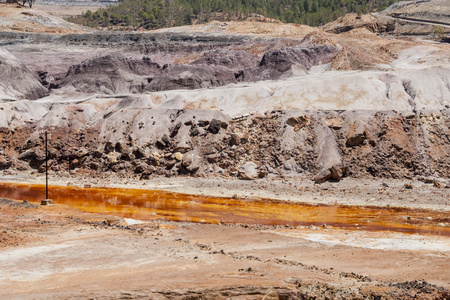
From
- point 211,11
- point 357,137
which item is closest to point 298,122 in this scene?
point 357,137

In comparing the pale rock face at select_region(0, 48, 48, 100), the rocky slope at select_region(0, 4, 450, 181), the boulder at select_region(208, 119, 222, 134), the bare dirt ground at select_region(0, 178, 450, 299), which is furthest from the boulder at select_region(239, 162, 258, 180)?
the pale rock face at select_region(0, 48, 48, 100)

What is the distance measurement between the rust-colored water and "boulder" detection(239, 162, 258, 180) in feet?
10.9

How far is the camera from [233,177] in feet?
102

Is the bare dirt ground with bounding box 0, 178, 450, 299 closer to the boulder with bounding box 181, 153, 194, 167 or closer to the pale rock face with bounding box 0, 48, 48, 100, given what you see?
the boulder with bounding box 181, 153, 194, 167

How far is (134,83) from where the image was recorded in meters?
50.0

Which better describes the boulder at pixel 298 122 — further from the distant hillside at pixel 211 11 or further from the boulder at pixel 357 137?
the distant hillside at pixel 211 11

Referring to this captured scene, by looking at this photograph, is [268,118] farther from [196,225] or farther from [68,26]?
[68,26]

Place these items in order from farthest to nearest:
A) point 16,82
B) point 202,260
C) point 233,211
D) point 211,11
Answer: point 211,11, point 16,82, point 233,211, point 202,260

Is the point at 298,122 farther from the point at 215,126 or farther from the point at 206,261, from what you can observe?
the point at 206,261

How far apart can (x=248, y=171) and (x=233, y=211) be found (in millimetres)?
6144

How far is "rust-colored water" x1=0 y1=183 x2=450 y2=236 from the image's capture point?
23.1 metres

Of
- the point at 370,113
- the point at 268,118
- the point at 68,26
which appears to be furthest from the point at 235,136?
the point at 68,26

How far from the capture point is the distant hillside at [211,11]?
332 ft

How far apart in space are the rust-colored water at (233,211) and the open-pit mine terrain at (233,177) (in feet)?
0.54
